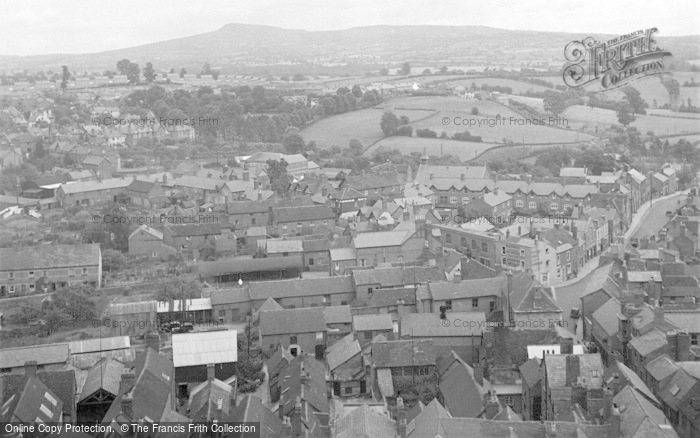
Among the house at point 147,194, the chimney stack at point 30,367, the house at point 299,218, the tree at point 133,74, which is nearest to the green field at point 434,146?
the house at point 147,194

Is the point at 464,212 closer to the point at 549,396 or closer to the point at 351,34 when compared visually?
the point at 549,396

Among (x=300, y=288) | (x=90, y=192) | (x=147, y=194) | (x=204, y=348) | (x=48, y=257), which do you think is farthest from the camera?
(x=90, y=192)

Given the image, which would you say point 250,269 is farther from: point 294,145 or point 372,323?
point 294,145

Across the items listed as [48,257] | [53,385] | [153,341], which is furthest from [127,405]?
[48,257]

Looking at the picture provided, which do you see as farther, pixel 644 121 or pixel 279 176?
pixel 644 121

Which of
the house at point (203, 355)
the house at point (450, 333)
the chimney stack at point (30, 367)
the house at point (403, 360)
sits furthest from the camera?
the house at point (450, 333)

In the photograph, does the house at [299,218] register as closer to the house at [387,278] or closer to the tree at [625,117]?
the house at [387,278]

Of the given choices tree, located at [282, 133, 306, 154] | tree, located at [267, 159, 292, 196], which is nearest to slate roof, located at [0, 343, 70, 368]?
tree, located at [267, 159, 292, 196]
